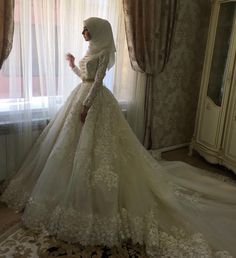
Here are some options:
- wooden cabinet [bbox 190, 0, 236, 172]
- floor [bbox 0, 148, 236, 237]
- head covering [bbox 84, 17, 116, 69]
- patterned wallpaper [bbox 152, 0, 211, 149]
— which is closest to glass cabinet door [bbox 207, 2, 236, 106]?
wooden cabinet [bbox 190, 0, 236, 172]

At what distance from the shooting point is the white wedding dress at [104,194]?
6.21 ft

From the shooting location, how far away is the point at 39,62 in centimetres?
239

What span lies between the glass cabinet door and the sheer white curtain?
3.74 feet

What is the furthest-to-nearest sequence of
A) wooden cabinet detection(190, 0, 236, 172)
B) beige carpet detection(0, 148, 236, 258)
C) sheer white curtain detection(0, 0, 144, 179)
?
wooden cabinet detection(190, 0, 236, 172) < sheer white curtain detection(0, 0, 144, 179) < beige carpet detection(0, 148, 236, 258)

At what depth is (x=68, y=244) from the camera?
1.90 metres

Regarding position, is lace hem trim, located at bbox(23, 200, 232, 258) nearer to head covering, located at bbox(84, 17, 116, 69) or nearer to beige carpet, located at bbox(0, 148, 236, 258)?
beige carpet, located at bbox(0, 148, 236, 258)

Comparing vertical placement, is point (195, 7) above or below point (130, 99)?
above

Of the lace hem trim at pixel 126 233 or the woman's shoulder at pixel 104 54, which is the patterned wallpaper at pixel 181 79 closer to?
the woman's shoulder at pixel 104 54

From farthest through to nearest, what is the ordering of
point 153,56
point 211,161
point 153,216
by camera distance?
point 211,161, point 153,56, point 153,216

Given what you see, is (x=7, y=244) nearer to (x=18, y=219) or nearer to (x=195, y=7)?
(x=18, y=219)

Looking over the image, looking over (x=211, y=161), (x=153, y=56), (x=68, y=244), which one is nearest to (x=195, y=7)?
(x=153, y=56)

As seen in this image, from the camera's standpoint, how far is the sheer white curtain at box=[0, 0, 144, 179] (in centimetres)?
228

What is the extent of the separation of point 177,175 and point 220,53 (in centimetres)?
142

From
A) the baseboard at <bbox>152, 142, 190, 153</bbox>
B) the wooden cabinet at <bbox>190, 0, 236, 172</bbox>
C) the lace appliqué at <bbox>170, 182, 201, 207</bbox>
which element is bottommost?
the baseboard at <bbox>152, 142, 190, 153</bbox>
